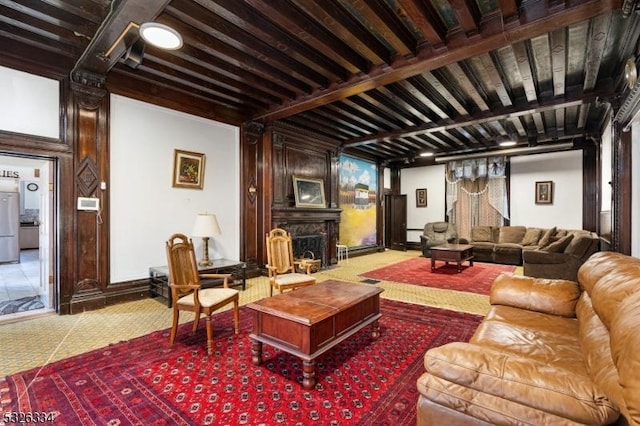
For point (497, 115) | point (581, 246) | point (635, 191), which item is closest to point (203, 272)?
point (497, 115)

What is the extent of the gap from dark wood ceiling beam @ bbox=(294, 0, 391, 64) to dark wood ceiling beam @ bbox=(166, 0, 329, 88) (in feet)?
2.69

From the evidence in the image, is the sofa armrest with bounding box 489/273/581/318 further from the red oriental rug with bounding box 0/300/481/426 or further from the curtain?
the curtain

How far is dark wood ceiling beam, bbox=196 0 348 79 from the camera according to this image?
109 inches

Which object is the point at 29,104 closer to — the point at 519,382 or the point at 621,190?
the point at 519,382

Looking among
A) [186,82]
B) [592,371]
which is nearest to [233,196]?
[186,82]

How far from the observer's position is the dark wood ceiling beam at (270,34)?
2.78 meters

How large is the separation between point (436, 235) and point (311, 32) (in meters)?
7.08

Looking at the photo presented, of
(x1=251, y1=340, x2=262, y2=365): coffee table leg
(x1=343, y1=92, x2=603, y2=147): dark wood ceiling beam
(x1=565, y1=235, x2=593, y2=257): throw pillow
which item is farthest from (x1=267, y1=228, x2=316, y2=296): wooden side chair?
(x1=565, y1=235, x2=593, y2=257): throw pillow

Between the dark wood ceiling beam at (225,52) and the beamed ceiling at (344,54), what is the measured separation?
1cm

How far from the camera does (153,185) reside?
4.48m

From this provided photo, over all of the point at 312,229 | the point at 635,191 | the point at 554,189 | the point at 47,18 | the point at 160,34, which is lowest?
the point at 312,229

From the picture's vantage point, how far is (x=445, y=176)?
31.0ft

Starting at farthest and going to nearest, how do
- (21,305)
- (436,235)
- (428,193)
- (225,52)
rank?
(428,193), (436,235), (21,305), (225,52)

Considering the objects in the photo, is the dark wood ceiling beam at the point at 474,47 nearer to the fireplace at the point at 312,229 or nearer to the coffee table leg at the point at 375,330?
the fireplace at the point at 312,229
